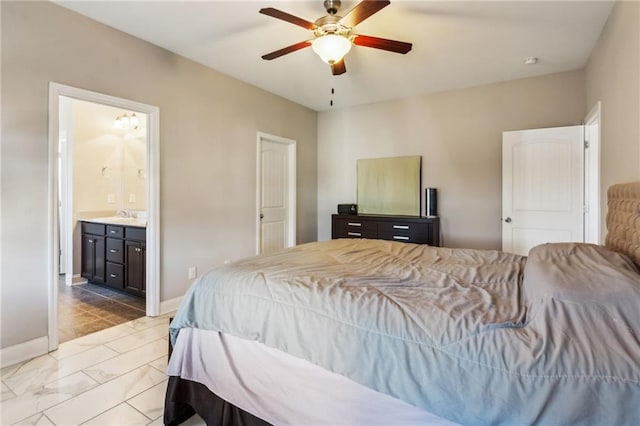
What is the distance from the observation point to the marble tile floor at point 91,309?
2.85 m

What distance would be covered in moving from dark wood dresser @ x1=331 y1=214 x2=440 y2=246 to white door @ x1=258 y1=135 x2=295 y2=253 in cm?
74

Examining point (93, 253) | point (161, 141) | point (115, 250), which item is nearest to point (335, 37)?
point (161, 141)

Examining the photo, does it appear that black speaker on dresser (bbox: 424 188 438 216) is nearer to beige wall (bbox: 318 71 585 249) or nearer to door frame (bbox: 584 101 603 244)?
beige wall (bbox: 318 71 585 249)

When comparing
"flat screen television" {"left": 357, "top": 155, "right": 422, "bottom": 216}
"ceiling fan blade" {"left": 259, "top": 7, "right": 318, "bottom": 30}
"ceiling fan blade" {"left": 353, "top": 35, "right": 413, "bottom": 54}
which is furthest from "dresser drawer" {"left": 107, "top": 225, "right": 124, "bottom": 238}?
"ceiling fan blade" {"left": 353, "top": 35, "right": 413, "bottom": 54}

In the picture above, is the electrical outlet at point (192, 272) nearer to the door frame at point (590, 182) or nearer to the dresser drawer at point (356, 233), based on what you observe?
the dresser drawer at point (356, 233)

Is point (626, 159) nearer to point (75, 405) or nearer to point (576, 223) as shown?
point (576, 223)

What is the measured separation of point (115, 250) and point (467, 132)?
182 inches

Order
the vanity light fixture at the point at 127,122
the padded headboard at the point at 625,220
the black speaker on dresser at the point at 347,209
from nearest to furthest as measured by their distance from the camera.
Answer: the padded headboard at the point at 625,220 < the vanity light fixture at the point at 127,122 < the black speaker on dresser at the point at 347,209

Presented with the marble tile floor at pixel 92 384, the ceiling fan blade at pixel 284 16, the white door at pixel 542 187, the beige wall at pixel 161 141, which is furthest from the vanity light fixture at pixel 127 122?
the white door at pixel 542 187

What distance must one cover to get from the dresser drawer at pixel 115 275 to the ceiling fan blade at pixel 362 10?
3.54 metres

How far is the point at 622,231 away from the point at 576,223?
6.43ft

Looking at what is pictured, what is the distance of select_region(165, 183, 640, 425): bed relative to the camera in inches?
36.2

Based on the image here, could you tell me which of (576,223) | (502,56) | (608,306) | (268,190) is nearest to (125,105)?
(268,190)

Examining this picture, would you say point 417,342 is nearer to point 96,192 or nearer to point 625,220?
point 625,220
